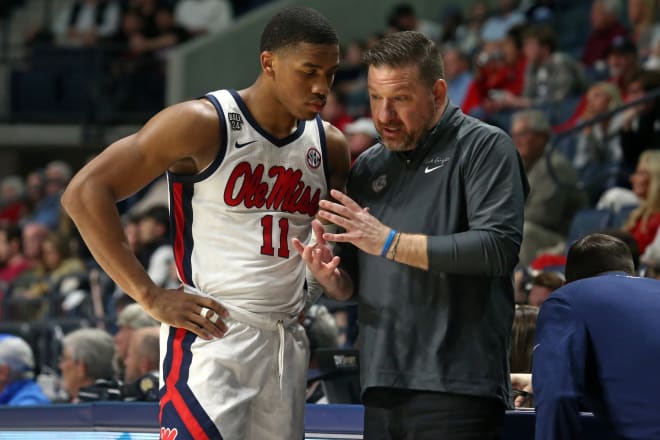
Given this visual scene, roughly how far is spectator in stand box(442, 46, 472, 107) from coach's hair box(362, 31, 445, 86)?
7.22 meters

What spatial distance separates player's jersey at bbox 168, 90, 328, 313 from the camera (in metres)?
3.11

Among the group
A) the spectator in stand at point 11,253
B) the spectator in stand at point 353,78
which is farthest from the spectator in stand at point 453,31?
the spectator in stand at point 11,253

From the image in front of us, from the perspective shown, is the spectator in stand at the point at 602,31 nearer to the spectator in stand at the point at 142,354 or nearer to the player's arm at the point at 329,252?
the spectator in stand at the point at 142,354

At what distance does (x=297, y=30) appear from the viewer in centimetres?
310

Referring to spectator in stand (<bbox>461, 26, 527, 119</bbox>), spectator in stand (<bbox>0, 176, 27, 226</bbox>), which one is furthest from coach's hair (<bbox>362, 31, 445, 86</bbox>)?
spectator in stand (<bbox>0, 176, 27, 226</bbox>)

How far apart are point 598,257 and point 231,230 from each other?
1034 mm

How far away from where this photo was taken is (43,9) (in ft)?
50.1

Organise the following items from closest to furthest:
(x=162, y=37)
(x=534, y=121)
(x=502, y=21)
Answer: (x=534, y=121) → (x=502, y=21) → (x=162, y=37)

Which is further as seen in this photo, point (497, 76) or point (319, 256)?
point (497, 76)

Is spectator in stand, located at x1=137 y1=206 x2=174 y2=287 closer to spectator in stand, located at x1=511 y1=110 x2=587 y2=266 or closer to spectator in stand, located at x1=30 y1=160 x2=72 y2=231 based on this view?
spectator in stand, located at x1=30 y1=160 x2=72 y2=231

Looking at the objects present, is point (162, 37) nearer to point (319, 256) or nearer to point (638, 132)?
point (638, 132)

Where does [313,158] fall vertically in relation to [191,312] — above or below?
above

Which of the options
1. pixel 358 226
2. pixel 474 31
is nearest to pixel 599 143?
pixel 474 31

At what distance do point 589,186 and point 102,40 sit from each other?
7.40 m
